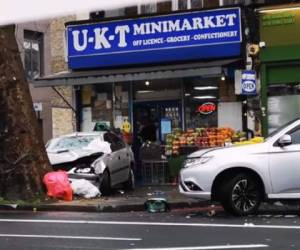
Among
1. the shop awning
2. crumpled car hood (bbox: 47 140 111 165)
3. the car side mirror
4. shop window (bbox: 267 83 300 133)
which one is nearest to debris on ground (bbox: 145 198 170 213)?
the car side mirror

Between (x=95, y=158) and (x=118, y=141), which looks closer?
(x=95, y=158)

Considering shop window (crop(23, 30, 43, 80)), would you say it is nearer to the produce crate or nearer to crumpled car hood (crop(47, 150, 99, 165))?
the produce crate

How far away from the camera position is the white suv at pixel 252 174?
9.70m

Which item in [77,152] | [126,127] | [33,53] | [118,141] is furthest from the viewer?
[33,53]

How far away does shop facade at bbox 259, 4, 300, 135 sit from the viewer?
15.5 metres

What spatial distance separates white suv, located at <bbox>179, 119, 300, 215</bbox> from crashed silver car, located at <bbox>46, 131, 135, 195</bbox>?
4.39 metres

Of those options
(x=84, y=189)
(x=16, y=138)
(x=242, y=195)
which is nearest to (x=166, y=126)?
(x=84, y=189)

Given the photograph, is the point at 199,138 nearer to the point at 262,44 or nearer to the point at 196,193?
the point at 262,44

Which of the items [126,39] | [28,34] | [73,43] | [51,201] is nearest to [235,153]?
[51,201]

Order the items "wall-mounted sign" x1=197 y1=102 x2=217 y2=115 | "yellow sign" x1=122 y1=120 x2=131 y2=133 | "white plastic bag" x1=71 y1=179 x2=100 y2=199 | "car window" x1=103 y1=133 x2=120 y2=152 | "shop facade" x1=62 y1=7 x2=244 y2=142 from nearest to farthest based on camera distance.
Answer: "white plastic bag" x1=71 y1=179 x2=100 y2=199 → "car window" x1=103 y1=133 x2=120 y2=152 → "shop facade" x1=62 y1=7 x2=244 y2=142 → "wall-mounted sign" x1=197 y1=102 x2=217 y2=115 → "yellow sign" x1=122 y1=120 x2=131 y2=133

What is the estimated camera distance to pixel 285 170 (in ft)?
31.8

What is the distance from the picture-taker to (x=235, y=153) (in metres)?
9.93

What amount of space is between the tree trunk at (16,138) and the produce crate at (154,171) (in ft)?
14.2

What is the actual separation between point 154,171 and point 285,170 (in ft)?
25.5
